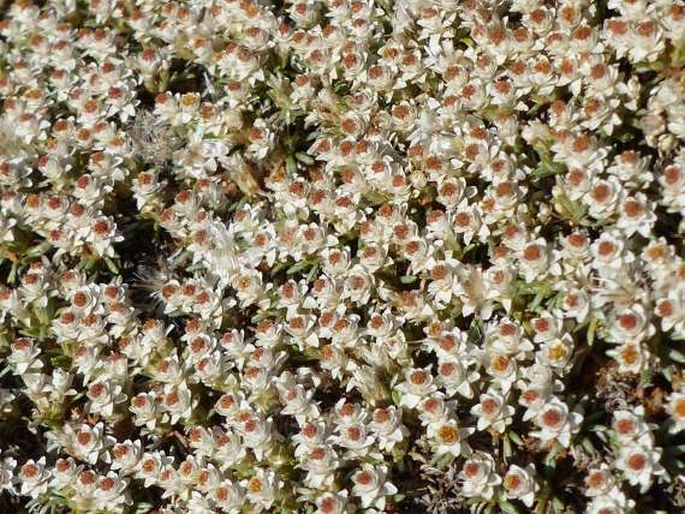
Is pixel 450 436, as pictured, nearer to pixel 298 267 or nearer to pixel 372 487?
pixel 372 487

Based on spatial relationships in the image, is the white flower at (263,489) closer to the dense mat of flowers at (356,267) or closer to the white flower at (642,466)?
the dense mat of flowers at (356,267)

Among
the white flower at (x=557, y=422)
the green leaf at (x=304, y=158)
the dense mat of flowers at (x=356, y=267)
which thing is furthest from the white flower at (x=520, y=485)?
the green leaf at (x=304, y=158)

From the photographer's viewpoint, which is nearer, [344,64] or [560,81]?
[560,81]

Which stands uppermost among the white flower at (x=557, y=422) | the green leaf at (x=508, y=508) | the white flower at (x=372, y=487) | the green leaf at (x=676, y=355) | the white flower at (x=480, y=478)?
the green leaf at (x=676, y=355)

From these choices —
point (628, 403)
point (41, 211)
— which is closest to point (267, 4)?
point (41, 211)

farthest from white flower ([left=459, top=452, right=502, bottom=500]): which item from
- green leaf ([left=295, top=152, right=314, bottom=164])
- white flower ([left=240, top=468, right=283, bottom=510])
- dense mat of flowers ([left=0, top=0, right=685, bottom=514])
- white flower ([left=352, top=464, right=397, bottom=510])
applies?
green leaf ([left=295, top=152, right=314, bottom=164])

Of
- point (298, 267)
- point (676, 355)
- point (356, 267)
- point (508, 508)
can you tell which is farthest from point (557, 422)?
point (298, 267)

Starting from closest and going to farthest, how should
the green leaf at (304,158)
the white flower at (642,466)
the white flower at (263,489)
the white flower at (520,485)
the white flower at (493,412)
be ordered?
the white flower at (642,466) < the white flower at (520,485) < the white flower at (493,412) < the white flower at (263,489) < the green leaf at (304,158)

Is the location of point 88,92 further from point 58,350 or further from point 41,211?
point 58,350
